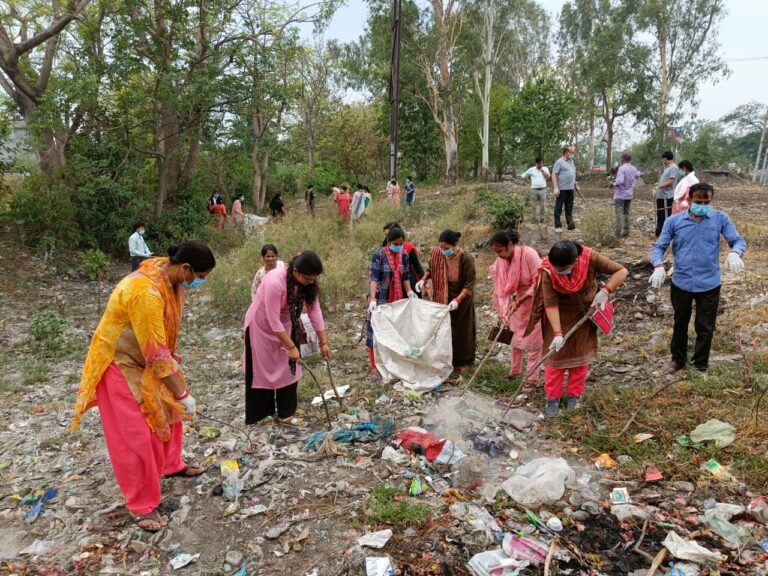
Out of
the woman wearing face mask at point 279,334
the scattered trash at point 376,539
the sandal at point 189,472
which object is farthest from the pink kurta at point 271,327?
the scattered trash at point 376,539

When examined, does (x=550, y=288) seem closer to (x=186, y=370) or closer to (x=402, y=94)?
(x=186, y=370)

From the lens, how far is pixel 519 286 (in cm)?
467

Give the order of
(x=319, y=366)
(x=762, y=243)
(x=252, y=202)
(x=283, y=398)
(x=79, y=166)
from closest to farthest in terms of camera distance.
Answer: (x=283, y=398) < (x=319, y=366) < (x=762, y=243) < (x=79, y=166) < (x=252, y=202)

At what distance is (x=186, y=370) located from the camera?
587cm

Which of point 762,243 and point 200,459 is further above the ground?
point 762,243

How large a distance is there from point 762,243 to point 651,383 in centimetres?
551

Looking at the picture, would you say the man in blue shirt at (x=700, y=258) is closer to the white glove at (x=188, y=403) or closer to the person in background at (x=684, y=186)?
the person in background at (x=684, y=186)

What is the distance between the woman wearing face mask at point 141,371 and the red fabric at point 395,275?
2438 millimetres

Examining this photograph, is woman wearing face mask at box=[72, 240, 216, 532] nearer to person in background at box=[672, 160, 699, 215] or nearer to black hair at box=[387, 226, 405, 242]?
black hair at box=[387, 226, 405, 242]

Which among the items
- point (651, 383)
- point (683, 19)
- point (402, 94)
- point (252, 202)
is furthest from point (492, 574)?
point (683, 19)

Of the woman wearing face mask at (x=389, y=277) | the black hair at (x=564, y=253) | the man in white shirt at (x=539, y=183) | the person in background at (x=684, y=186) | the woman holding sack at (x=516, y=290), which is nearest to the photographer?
the black hair at (x=564, y=253)

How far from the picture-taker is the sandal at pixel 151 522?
9.16 ft

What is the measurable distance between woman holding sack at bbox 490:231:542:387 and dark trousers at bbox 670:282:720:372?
3.75 feet

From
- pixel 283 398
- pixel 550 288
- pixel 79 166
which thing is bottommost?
pixel 283 398
